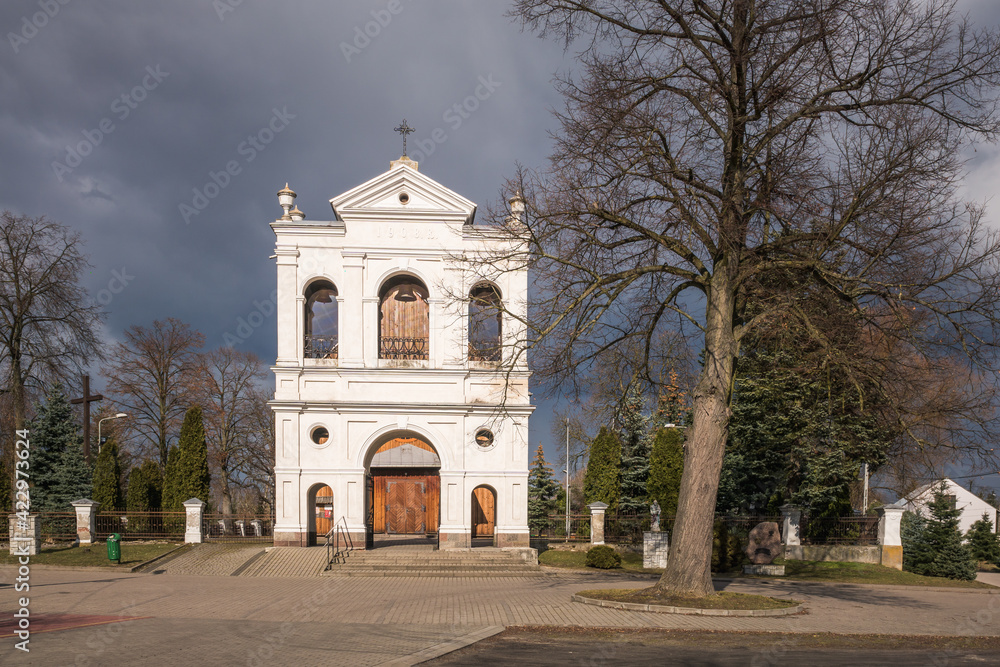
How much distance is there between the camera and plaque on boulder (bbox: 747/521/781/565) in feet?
72.0

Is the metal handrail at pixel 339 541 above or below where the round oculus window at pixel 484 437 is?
below

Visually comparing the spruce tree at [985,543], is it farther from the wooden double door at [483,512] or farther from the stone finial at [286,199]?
the stone finial at [286,199]

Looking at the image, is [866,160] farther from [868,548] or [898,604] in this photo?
[868,548]

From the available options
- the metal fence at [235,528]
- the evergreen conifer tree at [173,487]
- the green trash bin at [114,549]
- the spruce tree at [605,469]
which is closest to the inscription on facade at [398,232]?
the metal fence at [235,528]

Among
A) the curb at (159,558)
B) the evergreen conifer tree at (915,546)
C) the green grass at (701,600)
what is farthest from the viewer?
the evergreen conifer tree at (915,546)

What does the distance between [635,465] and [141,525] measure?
18481 mm

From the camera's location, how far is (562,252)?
13.6 m

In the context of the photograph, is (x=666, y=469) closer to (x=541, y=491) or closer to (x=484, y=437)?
(x=484, y=437)

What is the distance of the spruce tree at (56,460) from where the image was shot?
1179 inches

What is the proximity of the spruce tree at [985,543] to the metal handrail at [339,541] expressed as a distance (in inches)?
924

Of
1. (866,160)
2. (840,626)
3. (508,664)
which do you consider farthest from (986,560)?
(508,664)

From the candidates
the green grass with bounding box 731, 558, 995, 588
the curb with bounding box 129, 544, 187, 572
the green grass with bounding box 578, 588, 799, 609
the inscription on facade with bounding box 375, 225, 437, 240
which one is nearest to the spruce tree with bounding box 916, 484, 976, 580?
the green grass with bounding box 731, 558, 995, 588

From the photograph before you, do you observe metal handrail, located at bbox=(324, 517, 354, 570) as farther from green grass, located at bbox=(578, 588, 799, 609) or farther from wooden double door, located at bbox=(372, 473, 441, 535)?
green grass, located at bbox=(578, 588, 799, 609)

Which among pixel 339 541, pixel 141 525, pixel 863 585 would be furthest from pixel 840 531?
pixel 141 525
